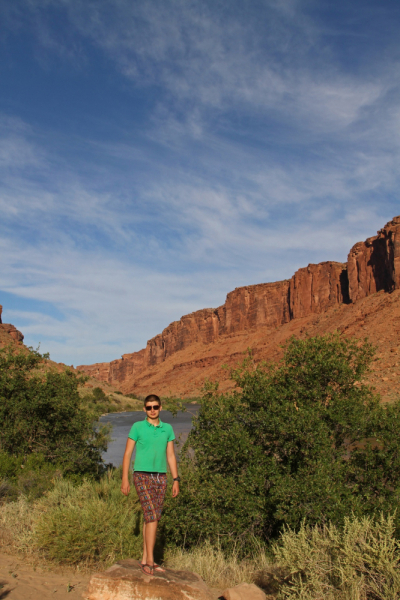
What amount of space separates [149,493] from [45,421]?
7636 millimetres

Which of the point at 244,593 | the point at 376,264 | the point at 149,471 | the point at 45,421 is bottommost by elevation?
the point at 244,593

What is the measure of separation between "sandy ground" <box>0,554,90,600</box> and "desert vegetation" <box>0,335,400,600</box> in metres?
0.32

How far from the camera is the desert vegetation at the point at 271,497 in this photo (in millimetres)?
4617

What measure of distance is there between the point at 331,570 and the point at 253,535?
2728mm

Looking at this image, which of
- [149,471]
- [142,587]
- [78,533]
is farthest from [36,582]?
[149,471]

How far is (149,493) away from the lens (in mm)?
4641

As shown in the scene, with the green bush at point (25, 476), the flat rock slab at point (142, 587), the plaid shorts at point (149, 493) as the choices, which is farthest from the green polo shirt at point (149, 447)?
the green bush at point (25, 476)

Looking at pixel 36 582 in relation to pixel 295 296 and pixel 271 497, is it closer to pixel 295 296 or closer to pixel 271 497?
pixel 271 497

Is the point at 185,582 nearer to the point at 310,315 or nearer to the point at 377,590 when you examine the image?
the point at 377,590

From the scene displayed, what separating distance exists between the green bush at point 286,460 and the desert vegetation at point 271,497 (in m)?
0.02

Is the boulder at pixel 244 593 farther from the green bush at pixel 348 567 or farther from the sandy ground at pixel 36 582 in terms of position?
the sandy ground at pixel 36 582

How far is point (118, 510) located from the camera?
23.0 ft

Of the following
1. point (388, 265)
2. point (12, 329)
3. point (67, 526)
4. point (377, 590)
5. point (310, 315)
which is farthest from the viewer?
point (310, 315)

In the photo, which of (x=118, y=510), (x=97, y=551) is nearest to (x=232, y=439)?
(x=118, y=510)
